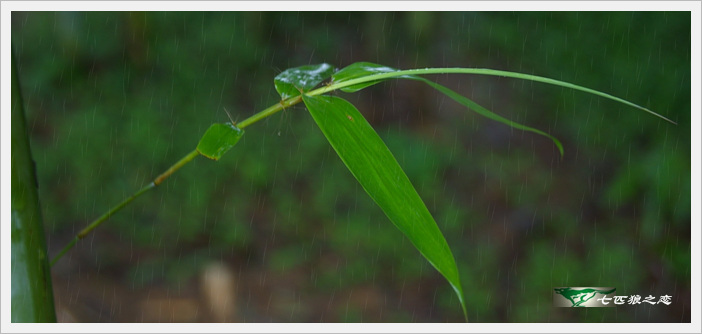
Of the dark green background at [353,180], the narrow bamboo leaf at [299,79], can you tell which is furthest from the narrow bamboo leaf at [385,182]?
the dark green background at [353,180]

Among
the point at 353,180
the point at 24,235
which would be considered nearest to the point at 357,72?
the point at 24,235

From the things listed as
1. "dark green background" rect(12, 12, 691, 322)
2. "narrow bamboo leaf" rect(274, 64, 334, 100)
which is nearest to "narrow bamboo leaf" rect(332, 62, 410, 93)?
"narrow bamboo leaf" rect(274, 64, 334, 100)

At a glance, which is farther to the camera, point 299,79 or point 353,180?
point 353,180

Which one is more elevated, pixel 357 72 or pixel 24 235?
pixel 357 72

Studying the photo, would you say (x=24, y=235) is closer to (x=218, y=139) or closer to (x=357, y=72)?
(x=218, y=139)

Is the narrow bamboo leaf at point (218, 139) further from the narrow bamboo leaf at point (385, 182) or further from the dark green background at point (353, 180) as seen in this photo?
the dark green background at point (353, 180)
